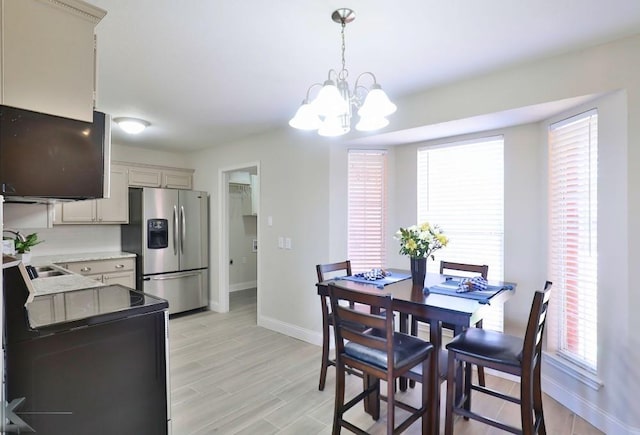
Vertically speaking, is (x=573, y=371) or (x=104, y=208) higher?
(x=104, y=208)

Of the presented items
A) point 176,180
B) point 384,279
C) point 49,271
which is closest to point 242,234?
point 176,180

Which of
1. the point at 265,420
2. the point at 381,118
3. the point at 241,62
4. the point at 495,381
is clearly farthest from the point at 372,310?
the point at 241,62

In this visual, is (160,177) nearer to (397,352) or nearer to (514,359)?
(397,352)

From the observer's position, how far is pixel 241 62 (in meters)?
2.33

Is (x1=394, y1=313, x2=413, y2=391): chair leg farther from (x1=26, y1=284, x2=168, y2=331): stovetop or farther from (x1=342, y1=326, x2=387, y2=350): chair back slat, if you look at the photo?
(x1=26, y1=284, x2=168, y2=331): stovetop

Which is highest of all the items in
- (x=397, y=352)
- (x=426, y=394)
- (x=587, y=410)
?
(x=397, y=352)

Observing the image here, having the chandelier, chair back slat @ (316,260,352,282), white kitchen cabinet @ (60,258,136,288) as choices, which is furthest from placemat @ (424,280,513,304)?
white kitchen cabinet @ (60,258,136,288)

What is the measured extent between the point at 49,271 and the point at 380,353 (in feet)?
10.4

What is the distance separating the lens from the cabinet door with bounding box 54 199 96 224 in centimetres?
417

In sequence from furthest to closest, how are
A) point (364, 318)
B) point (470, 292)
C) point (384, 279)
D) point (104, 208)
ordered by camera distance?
point (104, 208) → point (384, 279) → point (470, 292) → point (364, 318)

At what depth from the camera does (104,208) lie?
174 inches

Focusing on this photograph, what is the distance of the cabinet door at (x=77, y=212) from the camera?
417cm

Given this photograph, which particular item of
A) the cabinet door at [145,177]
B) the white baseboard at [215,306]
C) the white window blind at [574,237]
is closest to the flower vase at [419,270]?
the white window blind at [574,237]

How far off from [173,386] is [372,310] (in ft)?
5.72
